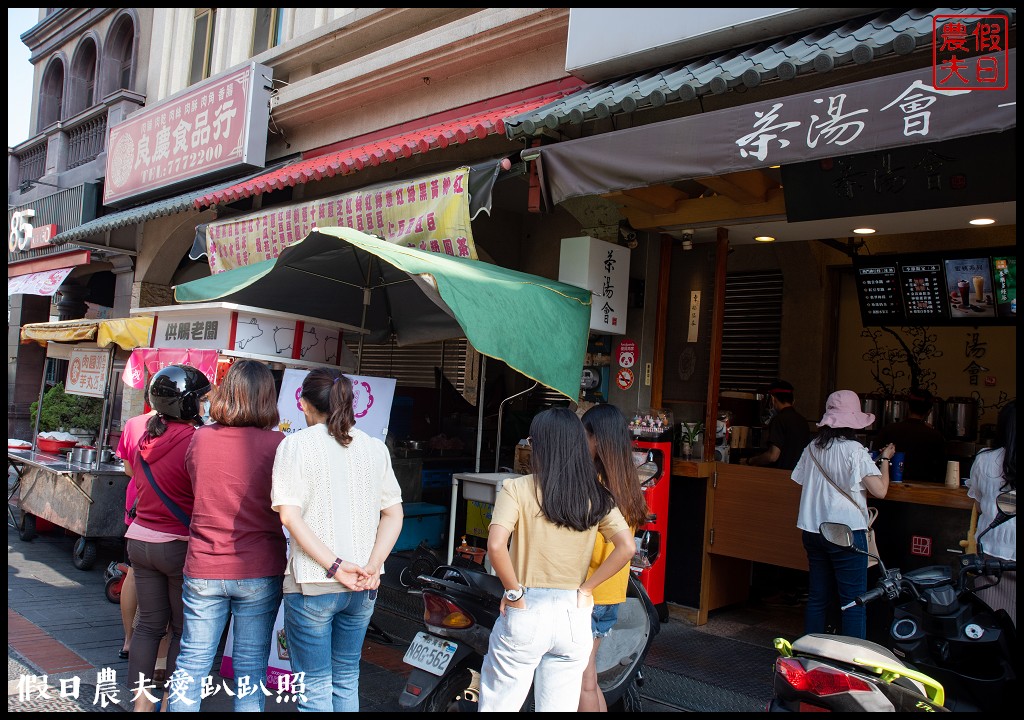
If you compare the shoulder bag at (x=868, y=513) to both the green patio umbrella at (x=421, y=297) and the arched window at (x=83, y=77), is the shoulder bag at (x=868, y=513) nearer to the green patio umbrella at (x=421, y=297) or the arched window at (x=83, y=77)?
the green patio umbrella at (x=421, y=297)

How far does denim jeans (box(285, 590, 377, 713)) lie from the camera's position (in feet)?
12.0

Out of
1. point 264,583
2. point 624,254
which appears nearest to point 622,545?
point 264,583

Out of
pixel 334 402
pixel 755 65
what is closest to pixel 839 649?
pixel 334 402

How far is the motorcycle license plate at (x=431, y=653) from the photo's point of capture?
395 centimetres

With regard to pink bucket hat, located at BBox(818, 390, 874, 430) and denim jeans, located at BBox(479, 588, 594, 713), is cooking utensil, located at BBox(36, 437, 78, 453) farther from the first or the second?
pink bucket hat, located at BBox(818, 390, 874, 430)

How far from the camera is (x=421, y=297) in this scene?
24.5 ft

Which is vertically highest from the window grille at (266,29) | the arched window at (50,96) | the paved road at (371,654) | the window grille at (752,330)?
the arched window at (50,96)

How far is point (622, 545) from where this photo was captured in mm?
3578

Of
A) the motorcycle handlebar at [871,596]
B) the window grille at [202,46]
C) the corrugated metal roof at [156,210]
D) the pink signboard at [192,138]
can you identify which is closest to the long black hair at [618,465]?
the motorcycle handlebar at [871,596]

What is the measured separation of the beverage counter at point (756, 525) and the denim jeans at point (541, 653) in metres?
3.68

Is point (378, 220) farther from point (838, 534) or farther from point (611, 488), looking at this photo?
point (838, 534)

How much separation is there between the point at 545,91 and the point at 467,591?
5.29 m

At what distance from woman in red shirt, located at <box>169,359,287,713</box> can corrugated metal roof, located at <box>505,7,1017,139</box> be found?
10.7ft

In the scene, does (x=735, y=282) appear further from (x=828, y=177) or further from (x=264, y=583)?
(x=264, y=583)
